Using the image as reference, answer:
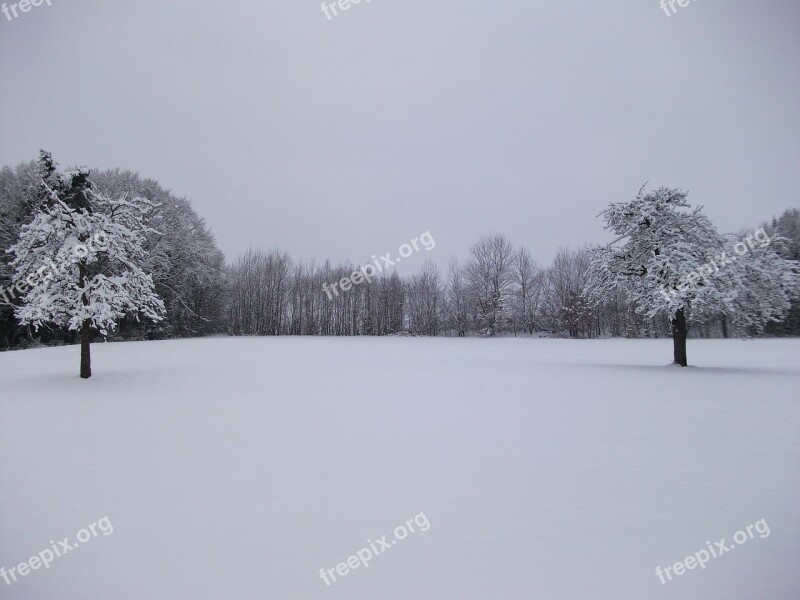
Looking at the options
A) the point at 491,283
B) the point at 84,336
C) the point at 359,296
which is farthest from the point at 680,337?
the point at 359,296

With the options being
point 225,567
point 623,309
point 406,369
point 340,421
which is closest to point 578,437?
point 340,421

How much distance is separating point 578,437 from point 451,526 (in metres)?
4.88

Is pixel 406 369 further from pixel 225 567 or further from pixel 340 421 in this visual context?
pixel 225 567

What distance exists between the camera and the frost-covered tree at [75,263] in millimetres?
14656

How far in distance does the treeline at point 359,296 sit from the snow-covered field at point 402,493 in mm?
35189

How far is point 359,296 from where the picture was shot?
72125mm

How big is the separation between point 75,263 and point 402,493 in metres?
16.5

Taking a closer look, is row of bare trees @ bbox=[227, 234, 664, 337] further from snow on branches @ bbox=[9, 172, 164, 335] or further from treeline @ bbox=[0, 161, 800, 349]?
snow on branches @ bbox=[9, 172, 164, 335]

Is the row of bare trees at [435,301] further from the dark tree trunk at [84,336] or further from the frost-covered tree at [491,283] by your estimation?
the dark tree trunk at [84,336]

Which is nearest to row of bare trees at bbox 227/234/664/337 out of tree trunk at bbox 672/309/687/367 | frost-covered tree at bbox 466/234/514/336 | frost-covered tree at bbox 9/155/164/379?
frost-covered tree at bbox 466/234/514/336

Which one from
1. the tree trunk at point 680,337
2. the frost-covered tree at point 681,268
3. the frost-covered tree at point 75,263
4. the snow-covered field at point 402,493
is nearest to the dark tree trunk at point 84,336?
the frost-covered tree at point 75,263

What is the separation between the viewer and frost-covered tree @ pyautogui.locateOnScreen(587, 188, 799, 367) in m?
17.9

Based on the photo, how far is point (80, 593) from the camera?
13.0 feet

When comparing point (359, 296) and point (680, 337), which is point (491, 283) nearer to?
point (359, 296)
